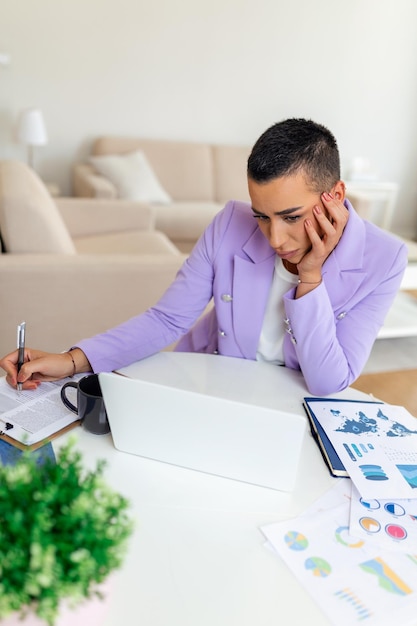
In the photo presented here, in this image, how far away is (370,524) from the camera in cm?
82

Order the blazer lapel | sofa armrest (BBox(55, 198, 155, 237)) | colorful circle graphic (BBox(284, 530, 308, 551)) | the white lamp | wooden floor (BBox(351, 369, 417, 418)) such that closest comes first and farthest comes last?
colorful circle graphic (BBox(284, 530, 308, 551)) → the blazer lapel → wooden floor (BBox(351, 369, 417, 418)) → sofa armrest (BBox(55, 198, 155, 237)) → the white lamp

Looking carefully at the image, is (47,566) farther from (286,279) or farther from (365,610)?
(286,279)

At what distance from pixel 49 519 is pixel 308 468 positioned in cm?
55

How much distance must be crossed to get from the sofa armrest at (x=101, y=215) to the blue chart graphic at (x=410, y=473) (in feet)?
8.65

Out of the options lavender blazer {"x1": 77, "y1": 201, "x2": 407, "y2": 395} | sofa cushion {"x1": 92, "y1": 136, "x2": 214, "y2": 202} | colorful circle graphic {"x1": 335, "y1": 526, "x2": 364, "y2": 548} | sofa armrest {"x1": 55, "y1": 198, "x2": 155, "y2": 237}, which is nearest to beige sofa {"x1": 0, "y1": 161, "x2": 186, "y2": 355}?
A: lavender blazer {"x1": 77, "y1": 201, "x2": 407, "y2": 395}

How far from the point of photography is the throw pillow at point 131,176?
3992 millimetres

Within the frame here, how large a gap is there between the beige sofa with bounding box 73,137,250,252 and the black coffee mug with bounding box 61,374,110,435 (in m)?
2.93

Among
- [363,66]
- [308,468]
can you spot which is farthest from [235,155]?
[308,468]

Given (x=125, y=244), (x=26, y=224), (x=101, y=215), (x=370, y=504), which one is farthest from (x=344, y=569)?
(x=101, y=215)

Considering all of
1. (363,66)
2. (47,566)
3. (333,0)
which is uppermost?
(333,0)

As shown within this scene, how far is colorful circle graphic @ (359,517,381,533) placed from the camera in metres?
0.81

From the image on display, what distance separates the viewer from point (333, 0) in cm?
461

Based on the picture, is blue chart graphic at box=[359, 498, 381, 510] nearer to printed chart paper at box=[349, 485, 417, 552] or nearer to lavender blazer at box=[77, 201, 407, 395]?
printed chart paper at box=[349, 485, 417, 552]

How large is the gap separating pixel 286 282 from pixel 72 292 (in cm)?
103
